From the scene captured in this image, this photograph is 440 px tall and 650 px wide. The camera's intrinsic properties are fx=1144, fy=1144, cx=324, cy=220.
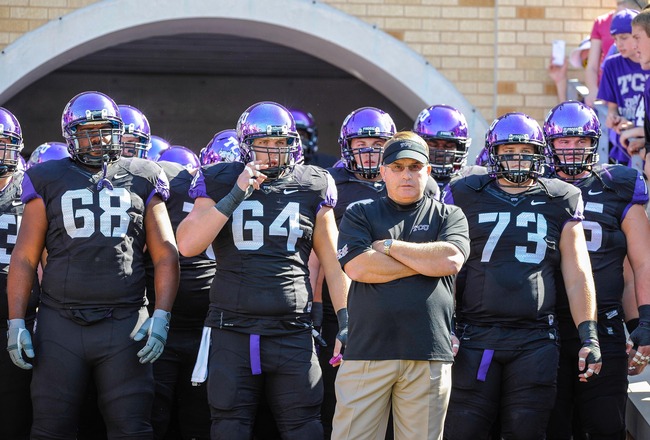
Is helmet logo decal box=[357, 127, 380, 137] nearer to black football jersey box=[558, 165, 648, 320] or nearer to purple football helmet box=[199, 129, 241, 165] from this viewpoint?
purple football helmet box=[199, 129, 241, 165]

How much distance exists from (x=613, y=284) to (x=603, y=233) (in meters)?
0.25

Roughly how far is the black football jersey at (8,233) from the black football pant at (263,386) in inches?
42.8

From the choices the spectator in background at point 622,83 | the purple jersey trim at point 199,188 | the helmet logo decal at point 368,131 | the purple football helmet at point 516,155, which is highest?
the spectator in background at point 622,83

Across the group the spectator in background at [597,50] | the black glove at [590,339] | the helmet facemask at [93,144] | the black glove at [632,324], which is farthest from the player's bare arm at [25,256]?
the spectator in background at [597,50]

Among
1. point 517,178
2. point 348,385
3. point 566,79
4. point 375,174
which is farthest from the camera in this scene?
point 566,79

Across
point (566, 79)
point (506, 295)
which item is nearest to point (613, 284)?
point (506, 295)

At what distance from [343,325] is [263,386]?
0.44 m

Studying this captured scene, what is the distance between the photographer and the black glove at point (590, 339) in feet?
16.0

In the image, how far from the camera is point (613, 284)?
5469 mm

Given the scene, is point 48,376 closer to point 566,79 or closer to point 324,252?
point 324,252

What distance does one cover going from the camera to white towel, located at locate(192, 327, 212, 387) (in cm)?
484

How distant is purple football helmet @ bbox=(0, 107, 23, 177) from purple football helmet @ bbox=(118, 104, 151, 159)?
83cm

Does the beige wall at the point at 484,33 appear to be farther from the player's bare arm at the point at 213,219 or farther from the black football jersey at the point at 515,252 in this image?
the player's bare arm at the point at 213,219

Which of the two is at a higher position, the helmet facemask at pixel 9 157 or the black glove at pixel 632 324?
the helmet facemask at pixel 9 157
